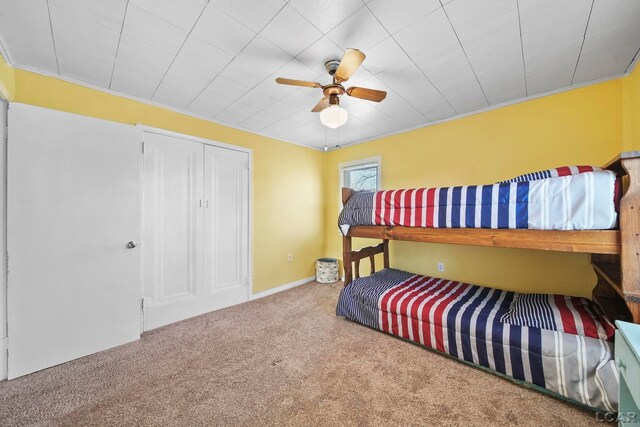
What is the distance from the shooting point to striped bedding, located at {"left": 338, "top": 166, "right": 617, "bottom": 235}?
4.66 feet

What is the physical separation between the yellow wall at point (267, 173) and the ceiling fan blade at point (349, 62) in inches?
78.0

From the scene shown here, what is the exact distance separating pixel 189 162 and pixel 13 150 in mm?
1261

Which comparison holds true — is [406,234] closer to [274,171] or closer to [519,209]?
[519,209]

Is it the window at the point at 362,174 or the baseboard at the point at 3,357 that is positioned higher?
the window at the point at 362,174

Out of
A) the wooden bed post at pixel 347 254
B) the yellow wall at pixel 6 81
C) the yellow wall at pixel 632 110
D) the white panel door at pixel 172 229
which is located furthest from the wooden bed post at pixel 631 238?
the yellow wall at pixel 6 81

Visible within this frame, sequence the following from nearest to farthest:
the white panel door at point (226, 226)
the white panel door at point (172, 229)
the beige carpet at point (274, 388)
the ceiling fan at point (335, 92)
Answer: the beige carpet at point (274, 388), the ceiling fan at point (335, 92), the white panel door at point (172, 229), the white panel door at point (226, 226)

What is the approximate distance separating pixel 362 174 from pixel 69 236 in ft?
11.7

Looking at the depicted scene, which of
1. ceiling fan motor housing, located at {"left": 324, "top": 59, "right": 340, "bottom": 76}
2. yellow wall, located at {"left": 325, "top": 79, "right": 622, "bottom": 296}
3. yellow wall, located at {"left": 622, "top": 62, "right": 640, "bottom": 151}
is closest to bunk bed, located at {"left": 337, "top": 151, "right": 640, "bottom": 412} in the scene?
yellow wall, located at {"left": 325, "top": 79, "right": 622, "bottom": 296}

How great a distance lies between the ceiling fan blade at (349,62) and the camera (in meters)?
1.41

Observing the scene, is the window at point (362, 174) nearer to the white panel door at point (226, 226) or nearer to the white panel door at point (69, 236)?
the white panel door at point (226, 226)

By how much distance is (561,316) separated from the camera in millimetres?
1696

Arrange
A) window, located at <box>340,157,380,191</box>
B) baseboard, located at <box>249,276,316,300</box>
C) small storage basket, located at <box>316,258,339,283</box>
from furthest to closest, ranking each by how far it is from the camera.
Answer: small storage basket, located at <box>316,258,339,283</box>, window, located at <box>340,157,380,191</box>, baseboard, located at <box>249,276,316,300</box>

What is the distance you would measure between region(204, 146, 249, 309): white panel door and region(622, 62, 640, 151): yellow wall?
376 centimetres

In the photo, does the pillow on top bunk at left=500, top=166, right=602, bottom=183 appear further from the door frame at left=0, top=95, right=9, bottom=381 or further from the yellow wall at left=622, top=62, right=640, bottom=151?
the door frame at left=0, top=95, right=9, bottom=381
